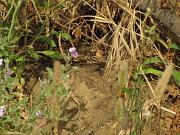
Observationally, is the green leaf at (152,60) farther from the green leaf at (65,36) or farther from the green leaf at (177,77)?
the green leaf at (65,36)

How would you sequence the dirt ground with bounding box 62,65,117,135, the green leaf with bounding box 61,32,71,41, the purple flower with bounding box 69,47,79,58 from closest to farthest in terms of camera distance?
the dirt ground with bounding box 62,65,117,135 < the purple flower with bounding box 69,47,79,58 < the green leaf with bounding box 61,32,71,41

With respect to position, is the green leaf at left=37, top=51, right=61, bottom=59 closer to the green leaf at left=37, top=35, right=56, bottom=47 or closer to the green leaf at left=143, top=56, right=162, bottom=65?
the green leaf at left=37, top=35, right=56, bottom=47

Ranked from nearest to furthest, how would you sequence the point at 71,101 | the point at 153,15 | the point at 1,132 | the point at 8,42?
the point at 1,132 → the point at 8,42 → the point at 71,101 → the point at 153,15

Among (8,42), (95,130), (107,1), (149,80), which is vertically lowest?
(95,130)

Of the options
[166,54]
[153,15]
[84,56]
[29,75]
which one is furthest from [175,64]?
[29,75]

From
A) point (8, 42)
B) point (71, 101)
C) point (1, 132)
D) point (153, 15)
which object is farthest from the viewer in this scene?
point (153, 15)

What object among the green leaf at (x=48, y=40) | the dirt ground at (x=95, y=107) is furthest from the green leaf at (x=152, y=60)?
the green leaf at (x=48, y=40)

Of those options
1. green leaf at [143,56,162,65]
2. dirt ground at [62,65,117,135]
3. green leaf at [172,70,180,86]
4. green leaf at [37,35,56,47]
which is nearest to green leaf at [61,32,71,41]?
green leaf at [37,35,56,47]

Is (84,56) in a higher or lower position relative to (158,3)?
lower

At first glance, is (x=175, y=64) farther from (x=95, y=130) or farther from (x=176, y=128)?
(x=95, y=130)

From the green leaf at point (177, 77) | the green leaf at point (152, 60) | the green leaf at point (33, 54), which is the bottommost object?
the green leaf at point (177, 77)

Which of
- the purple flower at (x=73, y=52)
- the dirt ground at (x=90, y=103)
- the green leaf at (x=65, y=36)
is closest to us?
the dirt ground at (x=90, y=103)
